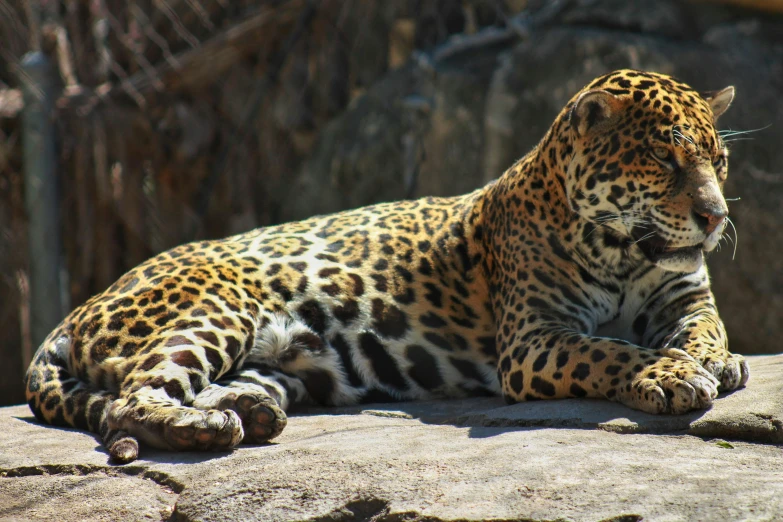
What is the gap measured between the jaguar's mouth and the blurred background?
3432 millimetres

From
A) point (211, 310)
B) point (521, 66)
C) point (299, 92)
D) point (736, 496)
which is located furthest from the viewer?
point (299, 92)

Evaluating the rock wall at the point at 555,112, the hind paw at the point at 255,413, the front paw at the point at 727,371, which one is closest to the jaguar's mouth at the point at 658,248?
the front paw at the point at 727,371

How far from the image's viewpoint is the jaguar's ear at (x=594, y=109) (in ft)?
19.6

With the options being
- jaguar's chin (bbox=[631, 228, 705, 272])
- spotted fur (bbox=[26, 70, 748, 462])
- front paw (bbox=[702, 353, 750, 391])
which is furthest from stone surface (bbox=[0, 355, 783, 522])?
jaguar's chin (bbox=[631, 228, 705, 272])

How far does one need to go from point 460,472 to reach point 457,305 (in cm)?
278

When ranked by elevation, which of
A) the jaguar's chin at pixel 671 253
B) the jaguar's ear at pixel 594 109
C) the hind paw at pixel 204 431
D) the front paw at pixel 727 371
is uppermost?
the jaguar's ear at pixel 594 109

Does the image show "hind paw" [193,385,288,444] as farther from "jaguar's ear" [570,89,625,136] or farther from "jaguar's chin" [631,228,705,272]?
"jaguar's ear" [570,89,625,136]

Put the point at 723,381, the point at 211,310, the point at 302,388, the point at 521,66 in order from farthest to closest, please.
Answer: the point at 521,66, the point at 302,388, the point at 211,310, the point at 723,381

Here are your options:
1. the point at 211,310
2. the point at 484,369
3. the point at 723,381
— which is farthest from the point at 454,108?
the point at 723,381

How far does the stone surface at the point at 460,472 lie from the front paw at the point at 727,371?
11 cm

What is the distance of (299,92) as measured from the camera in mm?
11484

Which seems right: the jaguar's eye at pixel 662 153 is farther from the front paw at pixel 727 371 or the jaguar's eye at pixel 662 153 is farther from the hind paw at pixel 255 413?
the hind paw at pixel 255 413

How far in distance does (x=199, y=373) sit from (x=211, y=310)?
0.55m

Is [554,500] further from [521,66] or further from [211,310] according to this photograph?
[521,66]
